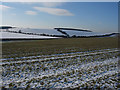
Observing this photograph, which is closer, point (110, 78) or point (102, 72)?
point (110, 78)

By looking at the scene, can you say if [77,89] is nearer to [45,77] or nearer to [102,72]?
[45,77]

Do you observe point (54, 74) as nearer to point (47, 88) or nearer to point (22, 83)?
point (47, 88)

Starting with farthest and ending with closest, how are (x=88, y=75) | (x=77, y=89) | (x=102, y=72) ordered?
(x=102, y=72)
(x=88, y=75)
(x=77, y=89)

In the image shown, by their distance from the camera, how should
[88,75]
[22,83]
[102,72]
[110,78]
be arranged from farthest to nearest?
[102,72], [88,75], [110,78], [22,83]

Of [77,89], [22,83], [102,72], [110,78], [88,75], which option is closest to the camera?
[77,89]

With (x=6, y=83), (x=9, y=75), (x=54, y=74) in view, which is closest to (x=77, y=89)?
(x=54, y=74)

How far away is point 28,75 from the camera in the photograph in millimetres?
7148

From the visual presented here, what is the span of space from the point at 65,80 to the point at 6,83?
4.01 meters

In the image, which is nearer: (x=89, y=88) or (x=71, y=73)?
(x=89, y=88)

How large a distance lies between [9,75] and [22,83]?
182 cm

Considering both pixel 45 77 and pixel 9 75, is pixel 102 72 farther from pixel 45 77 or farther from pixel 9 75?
pixel 9 75

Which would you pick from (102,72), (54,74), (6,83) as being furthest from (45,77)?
(102,72)

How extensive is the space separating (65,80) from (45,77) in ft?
5.01

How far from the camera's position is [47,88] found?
5.64m
